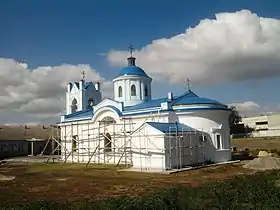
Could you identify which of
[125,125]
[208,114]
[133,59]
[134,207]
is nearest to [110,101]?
[125,125]

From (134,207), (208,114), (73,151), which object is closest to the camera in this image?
(134,207)

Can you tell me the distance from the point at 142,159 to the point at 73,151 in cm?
1173

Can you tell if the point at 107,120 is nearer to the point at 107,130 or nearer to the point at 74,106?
the point at 107,130

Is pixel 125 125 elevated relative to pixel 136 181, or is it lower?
elevated

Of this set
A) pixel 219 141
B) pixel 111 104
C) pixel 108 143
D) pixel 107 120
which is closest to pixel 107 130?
pixel 107 120

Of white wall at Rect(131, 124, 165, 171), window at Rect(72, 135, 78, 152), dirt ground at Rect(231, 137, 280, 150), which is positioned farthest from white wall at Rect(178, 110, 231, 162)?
dirt ground at Rect(231, 137, 280, 150)

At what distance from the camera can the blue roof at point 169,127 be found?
987 inches

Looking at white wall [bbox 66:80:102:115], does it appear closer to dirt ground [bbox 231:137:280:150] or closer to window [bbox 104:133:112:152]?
window [bbox 104:133:112:152]

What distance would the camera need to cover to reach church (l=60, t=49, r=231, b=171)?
25.4 m

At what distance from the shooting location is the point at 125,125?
30266 mm

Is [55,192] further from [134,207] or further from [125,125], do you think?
[125,125]

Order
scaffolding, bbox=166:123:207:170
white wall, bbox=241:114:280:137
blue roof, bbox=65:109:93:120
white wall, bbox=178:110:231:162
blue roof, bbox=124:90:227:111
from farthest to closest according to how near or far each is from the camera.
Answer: white wall, bbox=241:114:280:137
blue roof, bbox=65:109:93:120
blue roof, bbox=124:90:227:111
white wall, bbox=178:110:231:162
scaffolding, bbox=166:123:207:170

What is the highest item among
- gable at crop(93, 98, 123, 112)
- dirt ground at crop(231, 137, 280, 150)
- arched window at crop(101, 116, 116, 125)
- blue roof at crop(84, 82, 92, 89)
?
blue roof at crop(84, 82, 92, 89)

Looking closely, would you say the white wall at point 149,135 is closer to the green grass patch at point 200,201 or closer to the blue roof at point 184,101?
the blue roof at point 184,101
